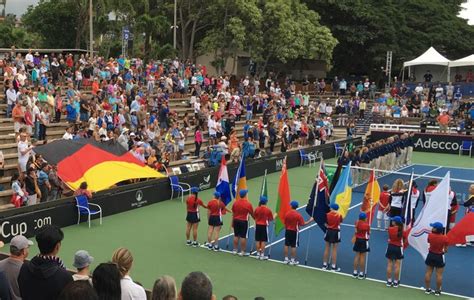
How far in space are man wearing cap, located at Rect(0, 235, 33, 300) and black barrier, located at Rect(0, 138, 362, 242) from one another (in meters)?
6.40

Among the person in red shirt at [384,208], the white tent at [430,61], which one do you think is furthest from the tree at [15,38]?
the person in red shirt at [384,208]

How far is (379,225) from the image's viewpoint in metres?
19.3

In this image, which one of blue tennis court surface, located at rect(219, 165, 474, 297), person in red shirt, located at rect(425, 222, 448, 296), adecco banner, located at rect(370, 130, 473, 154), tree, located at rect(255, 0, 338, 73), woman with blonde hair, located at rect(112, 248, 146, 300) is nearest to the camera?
woman with blonde hair, located at rect(112, 248, 146, 300)

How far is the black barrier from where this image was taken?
1595 centimetres

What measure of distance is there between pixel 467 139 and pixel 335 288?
1048 inches

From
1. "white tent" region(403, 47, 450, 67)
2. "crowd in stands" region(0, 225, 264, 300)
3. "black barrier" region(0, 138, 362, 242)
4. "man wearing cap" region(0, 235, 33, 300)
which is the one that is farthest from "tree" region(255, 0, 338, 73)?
"crowd in stands" region(0, 225, 264, 300)

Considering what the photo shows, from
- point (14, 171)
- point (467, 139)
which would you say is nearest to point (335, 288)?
point (14, 171)

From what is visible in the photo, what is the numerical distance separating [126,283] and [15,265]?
1471 millimetres

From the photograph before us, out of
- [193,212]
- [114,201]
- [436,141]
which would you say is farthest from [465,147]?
[193,212]

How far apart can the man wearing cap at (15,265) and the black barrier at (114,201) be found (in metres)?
6.40

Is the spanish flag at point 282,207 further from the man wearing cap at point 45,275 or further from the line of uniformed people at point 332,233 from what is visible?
the man wearing cap at point 45,275

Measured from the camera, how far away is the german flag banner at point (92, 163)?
748 inches

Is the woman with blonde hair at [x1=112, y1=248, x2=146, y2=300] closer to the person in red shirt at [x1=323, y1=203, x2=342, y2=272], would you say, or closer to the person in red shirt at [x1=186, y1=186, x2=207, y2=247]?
the person in red shirt at [x1=323, y1=203, x2=342, y2=272]

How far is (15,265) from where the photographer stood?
23.0ft
